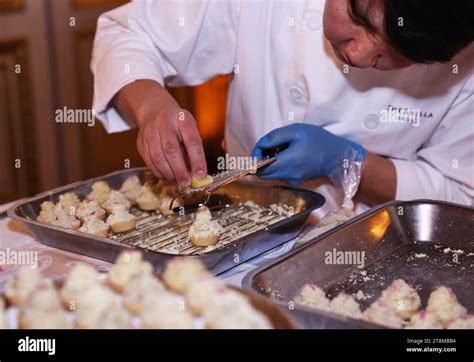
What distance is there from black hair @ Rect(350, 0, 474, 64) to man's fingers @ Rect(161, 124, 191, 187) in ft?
1.39

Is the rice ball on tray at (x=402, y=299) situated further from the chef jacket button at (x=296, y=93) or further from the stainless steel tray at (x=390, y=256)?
the chef jacket button at (x=296, y=93)

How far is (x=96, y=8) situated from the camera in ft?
10.1

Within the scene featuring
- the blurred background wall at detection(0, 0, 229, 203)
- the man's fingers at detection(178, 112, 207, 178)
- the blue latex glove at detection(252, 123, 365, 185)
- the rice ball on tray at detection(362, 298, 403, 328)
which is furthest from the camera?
the blurred background wall at detection(0, 0, 229, 203)

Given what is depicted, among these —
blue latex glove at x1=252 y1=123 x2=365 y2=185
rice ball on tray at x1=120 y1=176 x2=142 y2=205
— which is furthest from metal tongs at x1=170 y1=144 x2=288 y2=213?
rice ball on tray at x1=120 y1=176 x2=142 y2=205

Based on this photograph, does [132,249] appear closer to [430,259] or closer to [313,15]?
[430,259]

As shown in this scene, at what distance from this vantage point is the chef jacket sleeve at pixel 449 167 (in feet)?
5.17

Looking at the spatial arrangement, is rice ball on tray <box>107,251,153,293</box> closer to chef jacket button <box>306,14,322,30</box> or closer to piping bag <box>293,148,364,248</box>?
piping bag <box>293,148,364,248</box>

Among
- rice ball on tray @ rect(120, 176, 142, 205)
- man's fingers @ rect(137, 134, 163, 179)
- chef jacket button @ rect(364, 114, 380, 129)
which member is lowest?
rice ball on tray @ rect(120, 176, 142, 205)

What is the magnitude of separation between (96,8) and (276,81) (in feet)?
5.54

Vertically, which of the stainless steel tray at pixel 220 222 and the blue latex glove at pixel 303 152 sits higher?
the blue latex glove at pixel 303 152

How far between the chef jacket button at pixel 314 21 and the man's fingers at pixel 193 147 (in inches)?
15.7

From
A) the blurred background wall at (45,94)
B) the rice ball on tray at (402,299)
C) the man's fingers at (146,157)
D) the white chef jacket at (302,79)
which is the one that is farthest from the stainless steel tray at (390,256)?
the blurred background wall at (45,94)

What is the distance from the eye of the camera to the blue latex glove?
145cm

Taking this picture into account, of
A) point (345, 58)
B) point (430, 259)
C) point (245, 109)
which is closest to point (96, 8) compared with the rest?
point (245, 109)
